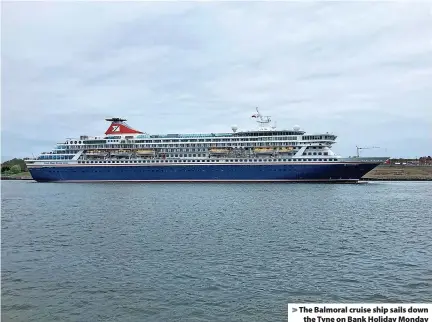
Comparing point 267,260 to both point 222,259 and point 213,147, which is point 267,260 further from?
point 213,147

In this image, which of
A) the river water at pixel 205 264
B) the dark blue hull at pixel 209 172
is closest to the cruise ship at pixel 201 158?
the dark blue hull at pixel 209 172

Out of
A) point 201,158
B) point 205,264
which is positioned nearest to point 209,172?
point 201,158

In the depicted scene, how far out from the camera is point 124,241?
945 inches

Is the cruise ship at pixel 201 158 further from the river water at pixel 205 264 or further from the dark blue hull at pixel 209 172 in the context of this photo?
the river water at pixel 205 264

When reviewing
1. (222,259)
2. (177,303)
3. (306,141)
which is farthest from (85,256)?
(306,141)

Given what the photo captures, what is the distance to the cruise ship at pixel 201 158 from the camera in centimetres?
7525

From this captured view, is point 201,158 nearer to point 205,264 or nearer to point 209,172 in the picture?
point 209,172

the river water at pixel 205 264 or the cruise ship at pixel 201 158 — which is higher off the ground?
the cruise ship at pixel 201 158

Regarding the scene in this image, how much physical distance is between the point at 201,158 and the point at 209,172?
4.32 m

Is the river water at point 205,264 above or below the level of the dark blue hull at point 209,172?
below

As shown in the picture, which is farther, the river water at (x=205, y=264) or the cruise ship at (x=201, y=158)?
the cruise ship at (x=201, y=158)

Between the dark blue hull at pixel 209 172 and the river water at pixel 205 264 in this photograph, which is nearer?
the river water at pixel 205 264

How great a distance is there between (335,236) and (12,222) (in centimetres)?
2518

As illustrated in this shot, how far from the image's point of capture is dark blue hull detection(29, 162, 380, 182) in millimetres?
74375
